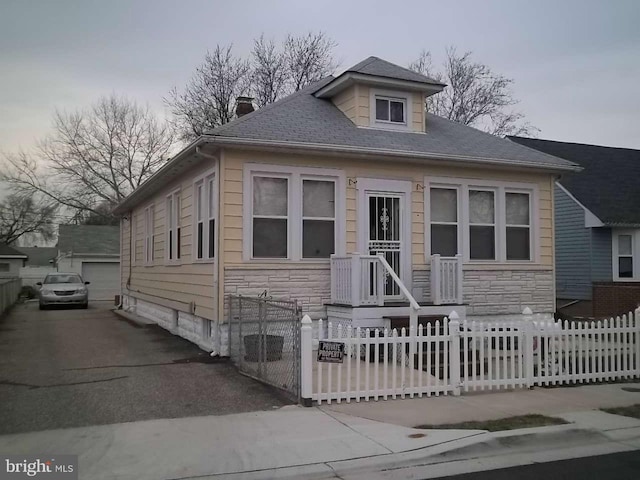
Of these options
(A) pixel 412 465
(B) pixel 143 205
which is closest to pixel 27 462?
(A) pixel 412 465

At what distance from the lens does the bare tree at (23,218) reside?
160 ft

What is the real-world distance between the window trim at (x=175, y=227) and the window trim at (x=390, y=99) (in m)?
4.95

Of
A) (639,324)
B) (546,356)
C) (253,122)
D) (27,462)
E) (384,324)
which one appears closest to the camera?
(27,462)

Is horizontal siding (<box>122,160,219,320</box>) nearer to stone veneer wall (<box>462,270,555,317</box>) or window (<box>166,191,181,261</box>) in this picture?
window (<box>166,191,181,261</box>)

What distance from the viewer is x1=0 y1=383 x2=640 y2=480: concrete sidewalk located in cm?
568

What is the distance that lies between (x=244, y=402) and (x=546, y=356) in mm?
Answer: 4688

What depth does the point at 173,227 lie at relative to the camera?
1547cm

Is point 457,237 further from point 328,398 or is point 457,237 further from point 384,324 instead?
→ point 328,398

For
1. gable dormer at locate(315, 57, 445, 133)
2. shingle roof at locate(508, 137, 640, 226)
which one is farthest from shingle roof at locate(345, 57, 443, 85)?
shingle roof at locate(508, 137, 640, 226)

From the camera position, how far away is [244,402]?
812 cm

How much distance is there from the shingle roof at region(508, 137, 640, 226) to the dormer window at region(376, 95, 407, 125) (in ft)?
21.7

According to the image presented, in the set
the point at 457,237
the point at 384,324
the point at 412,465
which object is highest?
the point at 457,237

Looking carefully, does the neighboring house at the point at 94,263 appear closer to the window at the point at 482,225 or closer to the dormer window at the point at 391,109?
the dormer window at the point at 391,109

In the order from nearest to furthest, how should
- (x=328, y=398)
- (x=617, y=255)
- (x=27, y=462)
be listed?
1. (x=27, y=462)
2. (x=328, y=398)
3. (x=617, y=255)
